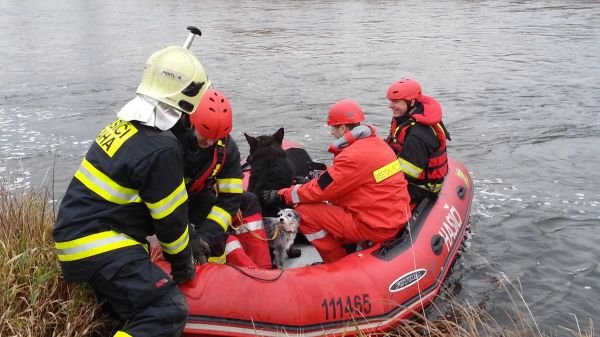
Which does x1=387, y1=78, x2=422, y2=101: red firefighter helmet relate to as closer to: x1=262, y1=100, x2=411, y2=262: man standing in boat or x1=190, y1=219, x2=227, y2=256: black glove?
x1=262, y1=100, x2=411, y2=262: man standing in boat

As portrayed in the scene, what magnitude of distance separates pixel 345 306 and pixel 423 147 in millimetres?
2224

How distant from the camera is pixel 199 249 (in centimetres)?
441

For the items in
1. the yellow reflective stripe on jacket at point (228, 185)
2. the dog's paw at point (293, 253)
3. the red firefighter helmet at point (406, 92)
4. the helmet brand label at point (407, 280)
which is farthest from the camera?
the red firefighter helmet at point (406, 92)

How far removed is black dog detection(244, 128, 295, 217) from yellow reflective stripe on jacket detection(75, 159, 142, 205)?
7.10ft

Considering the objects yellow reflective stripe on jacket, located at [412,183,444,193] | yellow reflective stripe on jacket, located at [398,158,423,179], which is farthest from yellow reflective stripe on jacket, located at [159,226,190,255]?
yellow reflective stripe on jacket, located at [412,183,444,193]

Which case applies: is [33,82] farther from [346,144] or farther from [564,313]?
[564,313]

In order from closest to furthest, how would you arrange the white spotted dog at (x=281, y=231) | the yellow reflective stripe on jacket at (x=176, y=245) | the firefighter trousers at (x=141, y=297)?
the firefighter trousers at (x=141, y=297), the yellow reflective stripe on jacket at (x=176, y=245), the white spotted dog at (x=281, y=231)

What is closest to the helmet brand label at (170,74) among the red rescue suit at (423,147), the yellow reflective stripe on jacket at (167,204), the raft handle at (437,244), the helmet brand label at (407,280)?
the yellow reflective stripe on jacket at (167,204)

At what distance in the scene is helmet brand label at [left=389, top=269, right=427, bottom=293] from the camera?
4.94 meters

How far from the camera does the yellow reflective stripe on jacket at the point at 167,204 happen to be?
3.40 m

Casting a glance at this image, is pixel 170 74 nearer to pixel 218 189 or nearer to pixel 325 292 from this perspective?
pixel 218 189

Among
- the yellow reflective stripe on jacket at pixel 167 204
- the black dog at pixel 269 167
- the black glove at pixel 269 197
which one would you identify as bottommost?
the black glove at pixel 269 197

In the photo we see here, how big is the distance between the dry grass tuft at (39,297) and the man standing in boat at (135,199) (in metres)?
0.46

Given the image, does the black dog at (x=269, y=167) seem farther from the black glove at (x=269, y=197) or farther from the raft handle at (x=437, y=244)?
the raft handle at (x=437, y=244)
